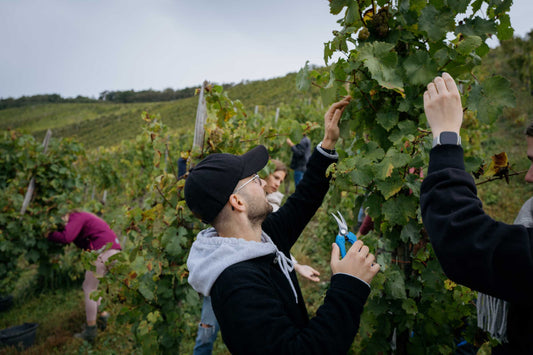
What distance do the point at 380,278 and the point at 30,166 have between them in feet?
19.6

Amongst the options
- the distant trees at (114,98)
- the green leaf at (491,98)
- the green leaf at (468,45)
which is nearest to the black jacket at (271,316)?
the green leaf at (491,98)

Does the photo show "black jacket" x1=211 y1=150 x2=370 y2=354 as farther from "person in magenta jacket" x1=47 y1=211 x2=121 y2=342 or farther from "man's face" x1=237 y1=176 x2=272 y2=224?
"person in magenta jacket" x1=47 y1=211 x2=121 y2=342

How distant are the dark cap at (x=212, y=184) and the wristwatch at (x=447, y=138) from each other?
0.87 metres

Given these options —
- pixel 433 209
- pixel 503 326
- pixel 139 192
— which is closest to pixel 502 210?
pixel 503 326

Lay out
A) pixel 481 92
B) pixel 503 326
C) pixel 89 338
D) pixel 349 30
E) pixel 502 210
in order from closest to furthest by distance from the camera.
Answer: pixel 503 326, pixel 481 92, pixel 349 30, pixel 89 338, pixel 502 210

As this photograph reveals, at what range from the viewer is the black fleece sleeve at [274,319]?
103 centimetres

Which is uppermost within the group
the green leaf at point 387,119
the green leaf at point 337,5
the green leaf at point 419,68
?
the green leaf at point 337,5

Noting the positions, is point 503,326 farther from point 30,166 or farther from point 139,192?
point 139,192

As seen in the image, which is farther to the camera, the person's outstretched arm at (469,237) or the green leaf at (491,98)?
the green leaf at (491,98)

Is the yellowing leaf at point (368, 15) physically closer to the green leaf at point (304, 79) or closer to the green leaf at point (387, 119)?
the green leaf at point (304, 79)

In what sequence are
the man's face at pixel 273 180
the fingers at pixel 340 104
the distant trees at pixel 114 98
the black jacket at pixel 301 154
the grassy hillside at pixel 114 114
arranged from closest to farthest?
1. the fingers at pixel 340 104
2. the man's face at pixel 273 180
3. the black jacket at pixel 301 154
4. the grassy hillside at pixel 114 114
5. the distant trees at pixel 114 98

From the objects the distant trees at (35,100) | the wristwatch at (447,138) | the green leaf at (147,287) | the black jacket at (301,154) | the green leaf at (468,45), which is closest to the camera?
the wristwatch at (447,138)

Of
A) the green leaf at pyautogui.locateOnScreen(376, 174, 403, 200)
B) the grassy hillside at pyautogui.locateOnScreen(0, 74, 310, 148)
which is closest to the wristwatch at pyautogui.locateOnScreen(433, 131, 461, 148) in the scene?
the green leaf at pyautogui.locateOnScreen(376, 174, 403, 200)

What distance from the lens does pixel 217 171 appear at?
1429 mm
